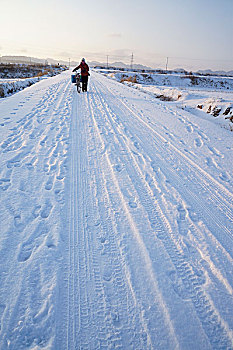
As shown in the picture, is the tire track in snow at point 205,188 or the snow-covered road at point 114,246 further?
the tire track in snow at point 205,188

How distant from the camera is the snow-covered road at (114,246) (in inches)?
67.0

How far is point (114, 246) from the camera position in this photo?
243 centimetres

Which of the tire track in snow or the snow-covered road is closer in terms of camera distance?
the snow-covered road

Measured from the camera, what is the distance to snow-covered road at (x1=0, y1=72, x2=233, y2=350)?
170cm

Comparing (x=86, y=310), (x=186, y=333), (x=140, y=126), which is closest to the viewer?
(x=186, y=333)

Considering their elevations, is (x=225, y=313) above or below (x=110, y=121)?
below

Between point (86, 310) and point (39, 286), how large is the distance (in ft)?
1.76

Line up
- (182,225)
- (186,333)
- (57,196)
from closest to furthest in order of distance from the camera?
(186,333) → (182,225) → (57,196)

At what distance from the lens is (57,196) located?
3242 mm

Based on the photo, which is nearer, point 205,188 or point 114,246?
point 114,246

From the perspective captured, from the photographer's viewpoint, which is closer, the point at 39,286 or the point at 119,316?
the point at 119,316

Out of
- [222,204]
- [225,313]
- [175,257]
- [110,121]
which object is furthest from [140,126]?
[225,313]

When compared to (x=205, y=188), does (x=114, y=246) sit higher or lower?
lower

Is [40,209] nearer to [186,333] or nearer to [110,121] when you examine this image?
[186,333]
